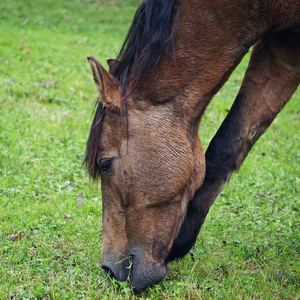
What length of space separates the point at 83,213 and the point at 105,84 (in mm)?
1686

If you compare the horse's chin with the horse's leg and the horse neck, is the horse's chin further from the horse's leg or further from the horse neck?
the horse neck

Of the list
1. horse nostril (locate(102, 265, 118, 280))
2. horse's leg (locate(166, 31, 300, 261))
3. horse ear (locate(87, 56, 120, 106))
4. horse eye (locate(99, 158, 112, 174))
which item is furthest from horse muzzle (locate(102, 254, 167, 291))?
horse ear (locate(87, 56, 120, 106))

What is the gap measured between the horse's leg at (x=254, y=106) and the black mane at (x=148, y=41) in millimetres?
941

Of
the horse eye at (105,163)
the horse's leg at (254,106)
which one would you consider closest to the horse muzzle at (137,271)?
the horse eye at (105,163)

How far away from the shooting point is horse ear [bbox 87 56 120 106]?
2.91 meters

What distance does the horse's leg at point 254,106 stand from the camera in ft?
11.9

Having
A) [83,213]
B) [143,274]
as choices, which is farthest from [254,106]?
[83,213]

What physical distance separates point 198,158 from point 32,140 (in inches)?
118

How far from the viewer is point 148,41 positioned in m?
3.08

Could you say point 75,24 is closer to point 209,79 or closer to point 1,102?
point 1,102

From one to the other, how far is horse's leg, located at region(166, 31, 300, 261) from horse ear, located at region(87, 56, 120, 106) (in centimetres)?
102

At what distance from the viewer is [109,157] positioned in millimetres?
3090

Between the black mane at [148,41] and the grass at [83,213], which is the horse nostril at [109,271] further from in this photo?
the black mane at [148,41]

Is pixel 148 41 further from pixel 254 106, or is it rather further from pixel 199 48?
pixel 254 106
